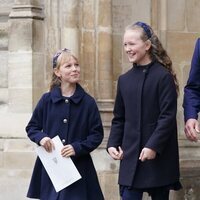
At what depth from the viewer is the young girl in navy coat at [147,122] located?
509cm

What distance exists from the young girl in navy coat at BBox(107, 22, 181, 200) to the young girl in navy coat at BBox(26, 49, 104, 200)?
285mm

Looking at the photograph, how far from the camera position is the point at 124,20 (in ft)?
24.8

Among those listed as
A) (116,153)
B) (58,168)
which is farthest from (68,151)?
(116,153)

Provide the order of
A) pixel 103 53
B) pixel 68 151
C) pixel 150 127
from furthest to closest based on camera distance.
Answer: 1. pixel 103 53
2. pixel 68 151
3. pixel 150 127

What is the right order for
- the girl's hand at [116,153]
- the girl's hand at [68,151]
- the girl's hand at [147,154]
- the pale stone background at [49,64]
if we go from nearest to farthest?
the girl's hand at [147,154] < the girl's hand at [116,153] < the girl's hand at [68,151] < the pale stone background at [49,64]

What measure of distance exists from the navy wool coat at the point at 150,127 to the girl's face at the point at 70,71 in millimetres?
455

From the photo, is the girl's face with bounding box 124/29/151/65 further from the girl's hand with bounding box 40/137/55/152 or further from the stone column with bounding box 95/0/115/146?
the stone column with bounding box 95/0/115/146

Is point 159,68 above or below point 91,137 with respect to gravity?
above

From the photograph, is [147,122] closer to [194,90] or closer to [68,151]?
[194,90]

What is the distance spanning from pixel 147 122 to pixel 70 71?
73cm

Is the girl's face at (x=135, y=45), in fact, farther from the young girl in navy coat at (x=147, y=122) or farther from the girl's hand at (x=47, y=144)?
the girl's hand at (x=47, y=144)

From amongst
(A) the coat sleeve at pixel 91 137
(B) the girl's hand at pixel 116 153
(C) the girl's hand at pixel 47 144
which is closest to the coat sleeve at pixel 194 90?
(B) the girl's hand at pixel 116 153

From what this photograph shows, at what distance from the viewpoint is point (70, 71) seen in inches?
216

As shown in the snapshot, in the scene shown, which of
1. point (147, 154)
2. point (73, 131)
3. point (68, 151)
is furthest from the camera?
point (73, 131)
